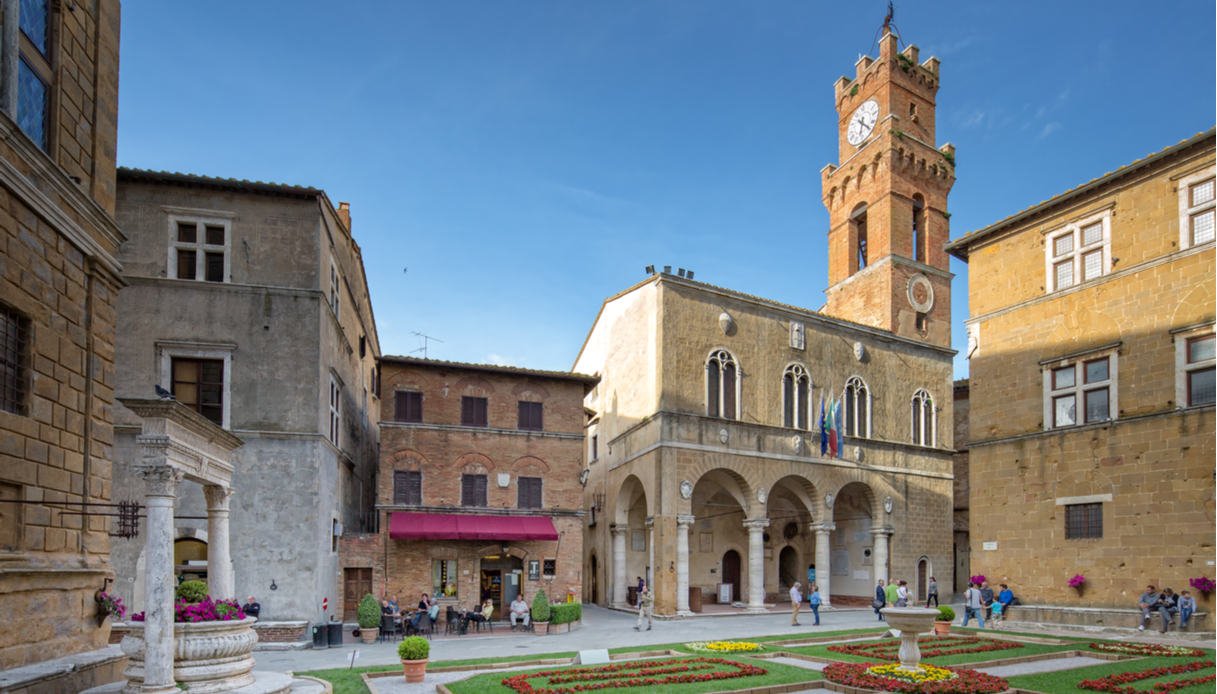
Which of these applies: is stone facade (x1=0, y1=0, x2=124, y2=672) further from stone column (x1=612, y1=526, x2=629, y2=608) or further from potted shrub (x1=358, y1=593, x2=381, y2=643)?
stone column (x1=612, y1=526, x2=629, y2=608)

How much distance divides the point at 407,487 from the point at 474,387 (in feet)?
13.7

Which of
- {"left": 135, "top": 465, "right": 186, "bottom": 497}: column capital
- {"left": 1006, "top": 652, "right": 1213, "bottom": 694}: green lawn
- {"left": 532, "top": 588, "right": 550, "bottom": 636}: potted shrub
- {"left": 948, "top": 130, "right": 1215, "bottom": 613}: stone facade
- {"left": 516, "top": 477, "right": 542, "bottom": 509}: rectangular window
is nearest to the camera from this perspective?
{"left": 135, "top": 465, "right": 186, "bottom": 497}: column capital

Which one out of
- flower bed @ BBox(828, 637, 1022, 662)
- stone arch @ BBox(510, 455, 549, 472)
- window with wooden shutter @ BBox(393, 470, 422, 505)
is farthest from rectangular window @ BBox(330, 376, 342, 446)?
flower bed @ BBox(828, 637, 1022, 662)

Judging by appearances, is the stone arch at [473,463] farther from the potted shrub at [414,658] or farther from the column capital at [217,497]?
the column capital at [217,497]

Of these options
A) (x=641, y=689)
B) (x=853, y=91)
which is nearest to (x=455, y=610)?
(x=641, y=689)

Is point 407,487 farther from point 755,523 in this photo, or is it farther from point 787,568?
point 787,568

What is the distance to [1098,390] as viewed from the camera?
22.7m

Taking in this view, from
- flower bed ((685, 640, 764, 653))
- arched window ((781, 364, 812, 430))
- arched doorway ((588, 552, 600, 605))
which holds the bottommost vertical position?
arched doorway ((588, 552, 600, 605))

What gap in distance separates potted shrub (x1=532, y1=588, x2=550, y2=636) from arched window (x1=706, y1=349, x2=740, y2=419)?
35.1 feet

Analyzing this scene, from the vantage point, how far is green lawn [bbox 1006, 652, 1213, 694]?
12.9 metres

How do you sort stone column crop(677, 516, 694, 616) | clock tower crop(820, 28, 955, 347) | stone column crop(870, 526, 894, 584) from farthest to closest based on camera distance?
1. clock tower crop(820, 28, 955, 347)
2. stone column crop(870, 526, 894, 584)
3. stone column crop(677, 516, 694, 616)

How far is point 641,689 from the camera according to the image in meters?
13.4

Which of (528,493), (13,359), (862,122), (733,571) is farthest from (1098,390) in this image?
(862,122)

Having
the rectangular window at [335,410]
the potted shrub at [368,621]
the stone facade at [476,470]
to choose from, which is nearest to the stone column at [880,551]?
the stone facade at [476,470]
